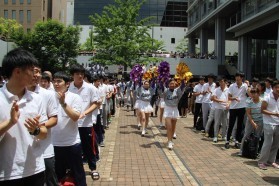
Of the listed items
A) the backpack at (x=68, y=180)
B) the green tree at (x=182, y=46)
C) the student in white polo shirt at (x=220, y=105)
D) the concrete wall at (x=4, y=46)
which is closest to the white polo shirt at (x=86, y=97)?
the backpack at (x=68, y=180)

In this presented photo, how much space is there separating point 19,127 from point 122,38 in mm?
30901

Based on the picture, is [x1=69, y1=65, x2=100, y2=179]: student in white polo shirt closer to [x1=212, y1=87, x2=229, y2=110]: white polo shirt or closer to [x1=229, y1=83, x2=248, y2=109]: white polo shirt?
[x1=229, y1=83, x2=248, y2=109]: white polo shirt

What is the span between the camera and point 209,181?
6.28m

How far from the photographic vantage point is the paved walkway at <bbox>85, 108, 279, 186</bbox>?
6289 millimetres

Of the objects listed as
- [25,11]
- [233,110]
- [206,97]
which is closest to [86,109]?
[233,110]

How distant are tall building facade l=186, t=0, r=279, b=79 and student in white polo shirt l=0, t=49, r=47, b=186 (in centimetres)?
2021

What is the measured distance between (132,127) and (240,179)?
22.5 feet

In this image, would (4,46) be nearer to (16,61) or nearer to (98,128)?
(98,128)

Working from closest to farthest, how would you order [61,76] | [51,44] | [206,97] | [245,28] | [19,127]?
[19,127] < [61,76] < [206,97] < [245,28] < [51,44]

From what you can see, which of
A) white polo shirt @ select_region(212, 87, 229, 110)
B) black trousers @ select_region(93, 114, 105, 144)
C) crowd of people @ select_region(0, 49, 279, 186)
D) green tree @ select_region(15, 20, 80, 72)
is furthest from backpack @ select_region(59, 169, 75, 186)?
green tree @ select_region(15, 20, 80, 72)

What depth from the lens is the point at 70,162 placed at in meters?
4.83

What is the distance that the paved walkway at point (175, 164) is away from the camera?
6289 millimetres

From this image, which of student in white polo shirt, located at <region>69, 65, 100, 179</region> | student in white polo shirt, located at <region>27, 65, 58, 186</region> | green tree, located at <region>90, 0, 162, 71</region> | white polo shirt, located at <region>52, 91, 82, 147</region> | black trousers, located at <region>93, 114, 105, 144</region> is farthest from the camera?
green tree, located at <region>90, 0, 162, 71</region>

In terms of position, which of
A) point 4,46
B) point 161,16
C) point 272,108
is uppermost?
point 161,16
